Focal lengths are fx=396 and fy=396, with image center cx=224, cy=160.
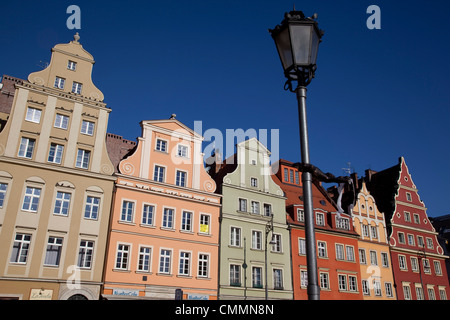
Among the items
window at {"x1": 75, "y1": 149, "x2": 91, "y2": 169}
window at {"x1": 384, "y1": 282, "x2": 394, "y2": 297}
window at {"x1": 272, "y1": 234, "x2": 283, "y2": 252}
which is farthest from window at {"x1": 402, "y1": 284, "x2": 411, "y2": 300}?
window at {"x1": 75, "y1": 149, "x2": 91, "y2": 169}

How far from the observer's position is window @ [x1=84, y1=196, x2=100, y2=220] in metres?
28.0

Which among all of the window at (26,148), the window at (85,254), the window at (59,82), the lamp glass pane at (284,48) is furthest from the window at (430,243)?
the lamp glass pane at (284,48)

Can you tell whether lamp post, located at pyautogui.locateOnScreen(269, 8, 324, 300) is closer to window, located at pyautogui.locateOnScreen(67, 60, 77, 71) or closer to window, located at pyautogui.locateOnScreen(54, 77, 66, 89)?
window, located at pyautogui.locateOnScreen(54, 77, 66, 89)

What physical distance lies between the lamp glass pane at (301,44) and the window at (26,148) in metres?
26.3

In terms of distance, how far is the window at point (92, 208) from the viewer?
1101 inches

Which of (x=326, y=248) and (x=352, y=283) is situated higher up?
(x=326, y=248)

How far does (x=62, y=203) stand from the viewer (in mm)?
27312

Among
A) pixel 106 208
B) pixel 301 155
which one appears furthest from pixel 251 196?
pixel 301 155

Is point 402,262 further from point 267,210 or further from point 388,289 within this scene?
→ point 267,210

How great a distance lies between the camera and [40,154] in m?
27.7

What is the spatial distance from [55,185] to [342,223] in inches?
1088

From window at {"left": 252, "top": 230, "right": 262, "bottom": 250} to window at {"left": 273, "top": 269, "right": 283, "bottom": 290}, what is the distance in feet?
8.23

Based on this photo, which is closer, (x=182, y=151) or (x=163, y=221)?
(x=163, y=221)

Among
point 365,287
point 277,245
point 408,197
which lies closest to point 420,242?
Answer: point 408,197
